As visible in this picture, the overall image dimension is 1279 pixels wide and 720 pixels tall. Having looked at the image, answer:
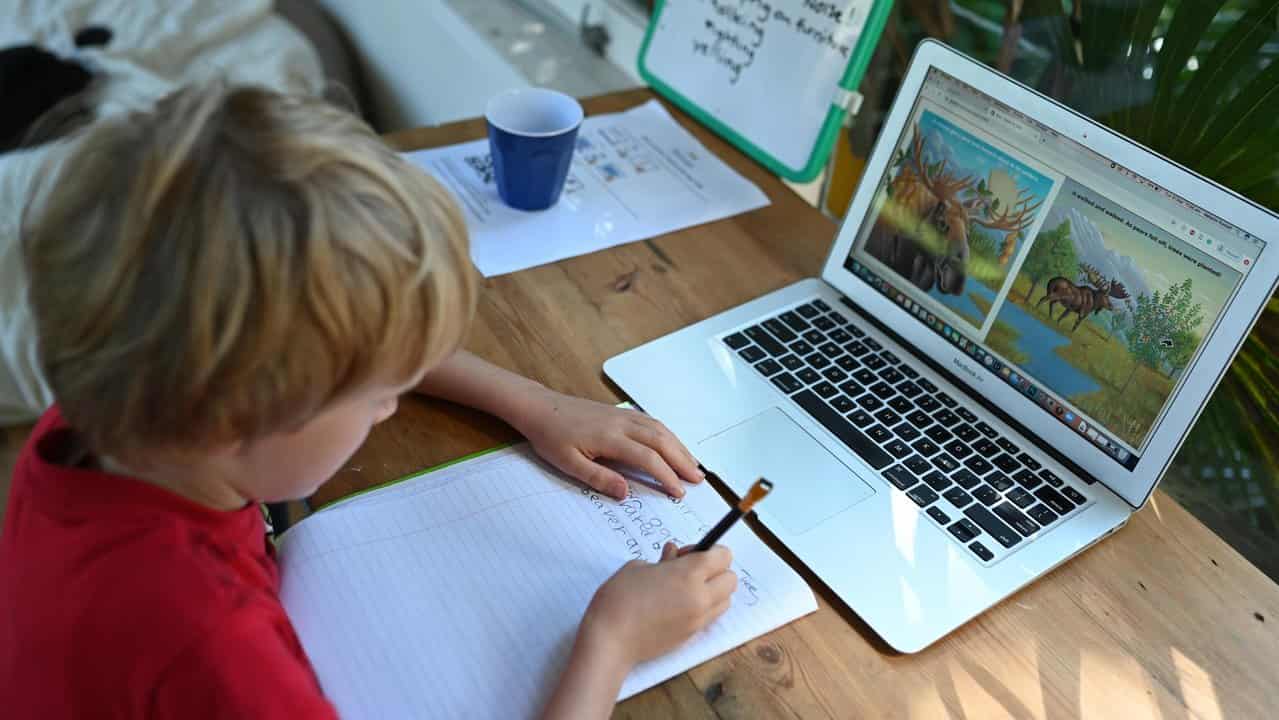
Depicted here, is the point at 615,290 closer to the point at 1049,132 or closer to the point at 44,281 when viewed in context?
the point at 1049,132

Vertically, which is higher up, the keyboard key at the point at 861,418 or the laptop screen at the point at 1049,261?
the laptop screen at the point at 1049,261

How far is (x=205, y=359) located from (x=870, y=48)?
0.83 m

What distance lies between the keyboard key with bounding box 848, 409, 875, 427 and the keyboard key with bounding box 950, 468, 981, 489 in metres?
0.08

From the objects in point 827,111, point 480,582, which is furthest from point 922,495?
point 827,111

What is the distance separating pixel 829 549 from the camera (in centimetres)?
74

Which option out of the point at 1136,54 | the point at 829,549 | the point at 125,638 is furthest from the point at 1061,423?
the point at 125,638

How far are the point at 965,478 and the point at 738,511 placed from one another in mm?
260

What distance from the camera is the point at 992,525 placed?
2.51 ft

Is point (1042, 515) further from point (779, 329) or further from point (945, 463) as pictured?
point (779, 329)

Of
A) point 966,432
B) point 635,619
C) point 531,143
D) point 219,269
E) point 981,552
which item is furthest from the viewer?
point 531,143

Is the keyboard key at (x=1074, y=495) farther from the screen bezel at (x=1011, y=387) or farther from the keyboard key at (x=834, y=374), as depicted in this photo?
the keyboard key at (x=834, y=374)

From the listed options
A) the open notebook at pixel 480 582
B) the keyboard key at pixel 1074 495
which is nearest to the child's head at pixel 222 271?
the open notebook at pixel 480 582

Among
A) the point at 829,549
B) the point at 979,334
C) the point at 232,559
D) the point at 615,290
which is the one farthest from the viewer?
the point at 615,290

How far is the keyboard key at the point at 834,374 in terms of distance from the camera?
34.9 inches
